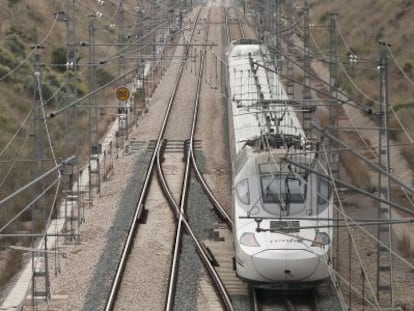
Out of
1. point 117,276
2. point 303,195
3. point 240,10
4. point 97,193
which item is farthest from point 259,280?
point 240,10

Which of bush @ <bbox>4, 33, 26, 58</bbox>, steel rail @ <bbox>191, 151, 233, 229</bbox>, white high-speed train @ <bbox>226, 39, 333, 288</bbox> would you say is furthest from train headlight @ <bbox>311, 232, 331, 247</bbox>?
bush @ <bbox>4, 33, 26, 58</bbox>

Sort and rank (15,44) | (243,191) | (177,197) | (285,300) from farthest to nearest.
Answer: (15,44)
(177,197)
(243,191)
(285,300)

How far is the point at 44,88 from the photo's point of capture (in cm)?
4434

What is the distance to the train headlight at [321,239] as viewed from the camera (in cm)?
1658

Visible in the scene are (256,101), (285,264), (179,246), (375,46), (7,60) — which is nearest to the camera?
(285,264)

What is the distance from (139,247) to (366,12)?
170ft

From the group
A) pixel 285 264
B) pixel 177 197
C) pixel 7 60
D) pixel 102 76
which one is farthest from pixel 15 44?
pixel 285 264

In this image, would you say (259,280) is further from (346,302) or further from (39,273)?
(39,273)

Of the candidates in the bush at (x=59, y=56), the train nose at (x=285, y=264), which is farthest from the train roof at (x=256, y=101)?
the bush at (x=59, y=56)

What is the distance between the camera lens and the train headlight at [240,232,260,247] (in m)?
16.6

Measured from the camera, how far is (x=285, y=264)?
1616 centimetres

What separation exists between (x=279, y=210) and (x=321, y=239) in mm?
1182

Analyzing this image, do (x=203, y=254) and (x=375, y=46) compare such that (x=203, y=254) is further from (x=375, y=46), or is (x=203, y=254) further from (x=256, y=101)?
(x=375, y=46)

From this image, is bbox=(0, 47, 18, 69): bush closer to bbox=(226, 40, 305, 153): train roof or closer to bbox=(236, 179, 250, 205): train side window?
bbox=(226, 40, 305, 153): train roof
